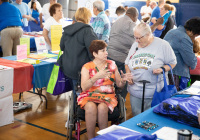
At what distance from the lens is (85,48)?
316cm

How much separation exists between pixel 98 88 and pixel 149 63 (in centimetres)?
57

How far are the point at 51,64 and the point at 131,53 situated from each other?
51.1 inches

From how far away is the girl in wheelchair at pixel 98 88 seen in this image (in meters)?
2.62

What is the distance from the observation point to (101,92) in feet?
9.20

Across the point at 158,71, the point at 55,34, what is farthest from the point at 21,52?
the point at 158,71

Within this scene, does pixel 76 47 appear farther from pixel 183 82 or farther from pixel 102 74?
pixel 183 82

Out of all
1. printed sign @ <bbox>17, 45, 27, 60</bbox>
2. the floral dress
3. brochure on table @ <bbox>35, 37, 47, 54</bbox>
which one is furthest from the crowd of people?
brochure on table @ <bbox>35, 37, 47, 54</bbox>

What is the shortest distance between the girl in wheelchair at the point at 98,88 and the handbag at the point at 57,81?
2.61ft

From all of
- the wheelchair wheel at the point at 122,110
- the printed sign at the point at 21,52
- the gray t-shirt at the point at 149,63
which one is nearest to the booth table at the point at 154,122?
the wheelchair wheel at the point at 122,110

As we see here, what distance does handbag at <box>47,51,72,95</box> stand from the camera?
3523 mm

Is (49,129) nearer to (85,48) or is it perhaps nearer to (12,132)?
(12,132)

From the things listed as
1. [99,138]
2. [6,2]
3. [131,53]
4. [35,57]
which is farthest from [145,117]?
[6,2]

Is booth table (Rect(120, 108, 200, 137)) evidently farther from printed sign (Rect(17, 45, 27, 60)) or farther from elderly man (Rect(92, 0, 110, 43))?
elderly man (Rect(92, 0, 110, 43))

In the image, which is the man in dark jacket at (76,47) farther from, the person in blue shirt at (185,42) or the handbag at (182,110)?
the handbag at (182,110)
